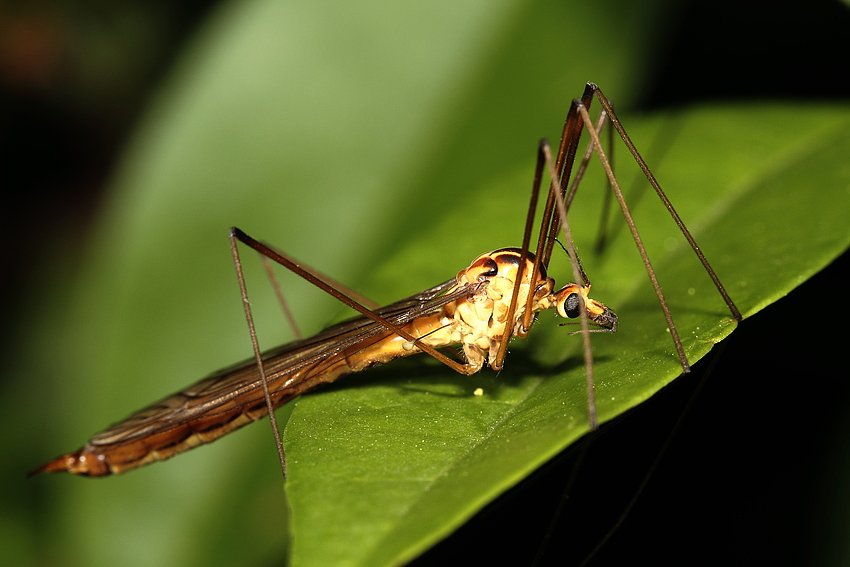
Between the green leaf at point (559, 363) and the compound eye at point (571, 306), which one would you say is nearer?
the green leaf at point (559, 363)

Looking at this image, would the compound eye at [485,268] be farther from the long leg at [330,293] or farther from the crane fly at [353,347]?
the long leg at [330,293]

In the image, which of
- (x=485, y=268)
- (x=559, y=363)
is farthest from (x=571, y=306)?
(x=485, y=268)

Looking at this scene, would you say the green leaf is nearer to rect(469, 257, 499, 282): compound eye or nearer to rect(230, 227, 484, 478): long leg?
rect(230, 227, 484, 478): long leg

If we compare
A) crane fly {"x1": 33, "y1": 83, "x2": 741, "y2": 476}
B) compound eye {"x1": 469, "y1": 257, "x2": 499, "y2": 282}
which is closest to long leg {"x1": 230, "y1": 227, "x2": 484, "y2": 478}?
crane fly {"x1": 33, "y1": 83, "x2": 741, "y2": 476}

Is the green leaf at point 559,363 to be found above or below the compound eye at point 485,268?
below

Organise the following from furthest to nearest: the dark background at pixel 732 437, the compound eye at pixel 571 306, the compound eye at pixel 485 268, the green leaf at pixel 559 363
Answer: the compound eye at pixel 485 268 < the compound eye at pixel 571 306 < the dark background at pixel 732 437 < the green leaf at pixel 559 363

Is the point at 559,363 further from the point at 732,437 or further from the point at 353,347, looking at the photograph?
the point at 353,347

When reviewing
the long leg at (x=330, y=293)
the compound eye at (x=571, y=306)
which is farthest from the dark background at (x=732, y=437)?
the long leg at (x=330, y=293)

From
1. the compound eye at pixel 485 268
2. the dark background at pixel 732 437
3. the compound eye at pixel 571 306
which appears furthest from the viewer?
the compound eye at pixel 485 268
